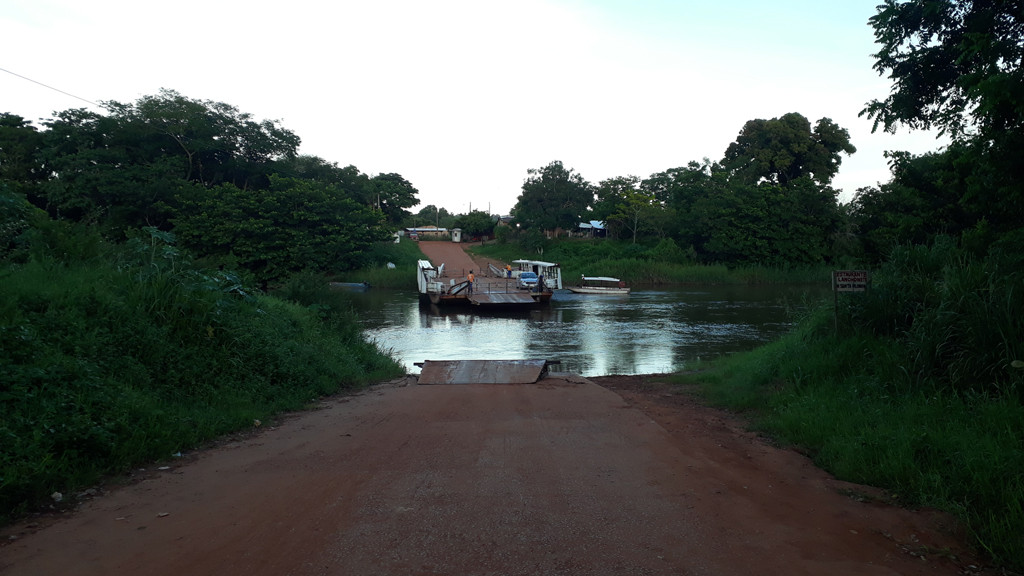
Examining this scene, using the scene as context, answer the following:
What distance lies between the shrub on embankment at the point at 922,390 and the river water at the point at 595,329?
3.36m

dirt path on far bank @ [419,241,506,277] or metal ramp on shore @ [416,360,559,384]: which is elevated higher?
dirt path on far bank @ [419,241,506,277]

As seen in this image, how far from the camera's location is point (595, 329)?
23891 mm

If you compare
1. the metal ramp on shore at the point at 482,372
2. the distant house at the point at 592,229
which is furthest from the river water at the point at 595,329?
the distant house at the point at 592,229

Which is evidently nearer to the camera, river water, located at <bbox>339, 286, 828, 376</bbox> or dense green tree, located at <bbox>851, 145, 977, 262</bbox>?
dense green tree, located at <bbox>851, 145, 977, 262</bbox>

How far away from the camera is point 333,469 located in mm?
5031

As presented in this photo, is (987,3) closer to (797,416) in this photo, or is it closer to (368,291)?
(797,416)

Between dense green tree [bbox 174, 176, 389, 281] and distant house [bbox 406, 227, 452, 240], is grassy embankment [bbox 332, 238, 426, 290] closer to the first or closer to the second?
dense green tree [bbox 174, 176, 389, 281]

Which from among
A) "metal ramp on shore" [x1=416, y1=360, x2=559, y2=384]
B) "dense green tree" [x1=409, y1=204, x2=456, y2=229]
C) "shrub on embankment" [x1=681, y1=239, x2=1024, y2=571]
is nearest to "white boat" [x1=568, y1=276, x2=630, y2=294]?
"metal ramp on shore" [x1=416, y1=360, x2=559, y2=384]

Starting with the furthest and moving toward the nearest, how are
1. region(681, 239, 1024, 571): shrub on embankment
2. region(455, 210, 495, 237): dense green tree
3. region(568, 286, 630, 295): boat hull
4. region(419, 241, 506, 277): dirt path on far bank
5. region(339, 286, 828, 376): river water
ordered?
region(455, 210, 495, 237): dense green tree < region(419, 241, 506, 277): dirt path on far bank < region(568, 286, 630, 295): boat hull < region(339, 286, 828, 376): river water < region(681, 239, 1024, 571): shrub on embankment

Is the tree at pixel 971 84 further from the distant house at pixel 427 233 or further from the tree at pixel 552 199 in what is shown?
the distant house at pixel 427 233

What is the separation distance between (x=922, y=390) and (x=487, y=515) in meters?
4.69

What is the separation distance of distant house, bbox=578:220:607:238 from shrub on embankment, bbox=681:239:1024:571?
51.0 metres

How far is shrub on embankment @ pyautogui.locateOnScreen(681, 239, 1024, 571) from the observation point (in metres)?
4.18

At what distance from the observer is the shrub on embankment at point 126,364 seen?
15.3 ft
